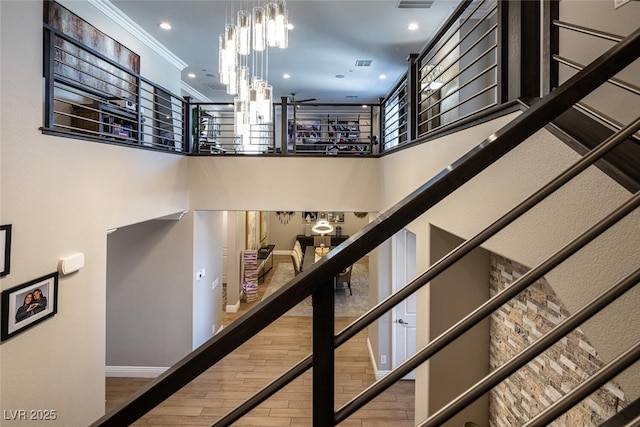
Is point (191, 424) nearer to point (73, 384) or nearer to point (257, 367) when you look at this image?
point (257, 367)

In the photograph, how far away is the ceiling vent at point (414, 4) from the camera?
492 centimetres

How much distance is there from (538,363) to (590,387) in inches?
80.1

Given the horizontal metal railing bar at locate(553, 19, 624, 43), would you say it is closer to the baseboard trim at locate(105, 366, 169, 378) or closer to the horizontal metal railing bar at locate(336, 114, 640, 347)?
the horizontal metal railing bar at locate(336, 114, 640, 347)

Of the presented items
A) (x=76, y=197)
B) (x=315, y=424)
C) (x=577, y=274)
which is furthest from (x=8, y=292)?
(x=577, y=274)

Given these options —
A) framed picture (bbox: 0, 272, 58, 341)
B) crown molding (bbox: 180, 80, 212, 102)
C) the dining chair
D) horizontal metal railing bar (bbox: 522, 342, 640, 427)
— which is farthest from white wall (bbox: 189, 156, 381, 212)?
the dining chair

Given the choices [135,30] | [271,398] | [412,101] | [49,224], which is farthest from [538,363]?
[135,30]

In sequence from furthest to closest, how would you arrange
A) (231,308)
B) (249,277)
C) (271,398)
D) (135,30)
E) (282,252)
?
(282,252), (249,277), (231,308), (135,30), (271,398)

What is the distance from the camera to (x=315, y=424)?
633mm

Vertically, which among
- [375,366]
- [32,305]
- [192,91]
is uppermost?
[192,91]

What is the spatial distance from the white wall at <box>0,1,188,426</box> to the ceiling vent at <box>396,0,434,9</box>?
13.5ft

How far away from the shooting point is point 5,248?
221 cm

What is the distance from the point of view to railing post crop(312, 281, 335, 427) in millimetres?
621

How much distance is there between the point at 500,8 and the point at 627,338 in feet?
4.58

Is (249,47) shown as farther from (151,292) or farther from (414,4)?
(151,292)
